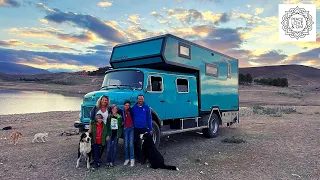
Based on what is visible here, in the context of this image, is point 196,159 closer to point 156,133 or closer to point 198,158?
point 198,158

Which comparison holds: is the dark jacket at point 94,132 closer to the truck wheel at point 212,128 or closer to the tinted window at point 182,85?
the tinted window at point 182,85

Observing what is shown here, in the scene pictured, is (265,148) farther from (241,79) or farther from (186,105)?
(241,79)

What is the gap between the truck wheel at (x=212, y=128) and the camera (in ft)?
39.4

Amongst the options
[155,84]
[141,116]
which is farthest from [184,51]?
[141,116]

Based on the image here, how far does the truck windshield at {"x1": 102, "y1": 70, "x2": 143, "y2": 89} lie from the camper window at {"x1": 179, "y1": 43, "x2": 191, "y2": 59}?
214cm

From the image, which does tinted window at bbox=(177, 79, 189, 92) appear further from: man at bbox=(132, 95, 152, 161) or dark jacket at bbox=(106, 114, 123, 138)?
dark jacket at bbox=(106, 114, 123, 138)

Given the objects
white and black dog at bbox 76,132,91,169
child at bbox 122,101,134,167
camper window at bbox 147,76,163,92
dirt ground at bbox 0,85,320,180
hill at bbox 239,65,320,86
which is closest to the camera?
dirt ground at bbox 0,85,320,180

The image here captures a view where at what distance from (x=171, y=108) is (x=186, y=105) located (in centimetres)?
104

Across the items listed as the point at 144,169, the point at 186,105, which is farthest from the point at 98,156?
the point at 186,105

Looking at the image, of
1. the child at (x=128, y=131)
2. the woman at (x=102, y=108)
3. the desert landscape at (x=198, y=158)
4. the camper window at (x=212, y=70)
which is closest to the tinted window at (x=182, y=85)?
the camper window at (x=212, y=70)

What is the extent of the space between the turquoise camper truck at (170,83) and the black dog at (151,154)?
1.10 meters

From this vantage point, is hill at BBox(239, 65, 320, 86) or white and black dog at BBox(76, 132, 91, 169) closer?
white and black dog at BBox(76, 132, 91, 169)

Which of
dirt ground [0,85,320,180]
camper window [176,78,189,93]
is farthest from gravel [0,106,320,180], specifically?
camper window [176,78,189,93]

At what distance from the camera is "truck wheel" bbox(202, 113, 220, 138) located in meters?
12.0
